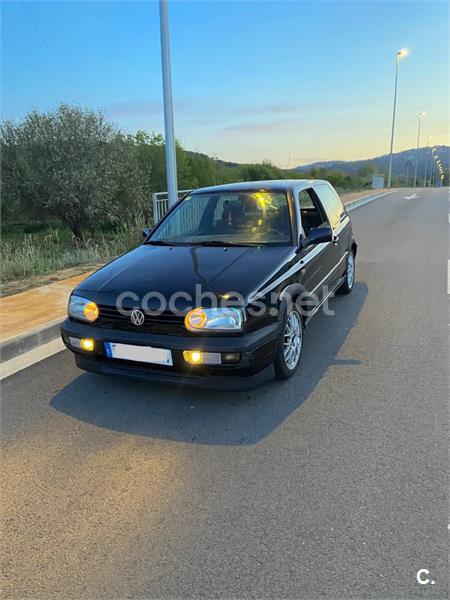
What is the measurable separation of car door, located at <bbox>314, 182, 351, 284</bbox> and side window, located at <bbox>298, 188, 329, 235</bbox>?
0.56 ft

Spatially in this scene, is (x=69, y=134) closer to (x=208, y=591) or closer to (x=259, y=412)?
(x=259, y=412)

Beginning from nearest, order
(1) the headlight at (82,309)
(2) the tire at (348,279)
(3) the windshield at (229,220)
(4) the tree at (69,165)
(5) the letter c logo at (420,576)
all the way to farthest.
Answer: (5) the letter c logo at (420,576) < (1) the headlight at (82,309) < (3) the windshield at (229,220) < (2) the tire at (348,279) < (4) the tree at (69,165)

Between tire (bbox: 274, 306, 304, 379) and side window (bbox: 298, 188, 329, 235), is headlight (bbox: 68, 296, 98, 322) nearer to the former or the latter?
tire (bbox: 274, 306, 304, 379)

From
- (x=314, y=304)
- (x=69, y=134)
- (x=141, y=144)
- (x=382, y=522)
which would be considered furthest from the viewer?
(x=141, y=144)

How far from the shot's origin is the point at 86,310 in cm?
349

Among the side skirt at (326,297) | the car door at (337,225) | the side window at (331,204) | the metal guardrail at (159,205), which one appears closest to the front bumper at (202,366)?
the side skirt at (326,297)

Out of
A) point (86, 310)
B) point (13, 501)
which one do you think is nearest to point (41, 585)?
point (13, 501)

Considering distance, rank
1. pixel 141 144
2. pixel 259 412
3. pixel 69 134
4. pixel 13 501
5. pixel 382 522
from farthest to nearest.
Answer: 1. pixel 141 144
2. pixel 69 134
3. pixel 259 412
4. pixel 13 501
5. pixel 382 522

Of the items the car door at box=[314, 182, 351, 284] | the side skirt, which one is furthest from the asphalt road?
the car door at box=[314, 182, 351, 284]

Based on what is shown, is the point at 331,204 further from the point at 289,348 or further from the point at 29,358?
the point at 29,358

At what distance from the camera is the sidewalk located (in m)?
4.59

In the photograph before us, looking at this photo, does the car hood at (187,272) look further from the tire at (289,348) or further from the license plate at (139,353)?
the tire at (289,348)

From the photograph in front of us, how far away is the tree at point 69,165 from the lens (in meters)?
12.7

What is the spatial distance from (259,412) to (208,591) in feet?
4.87
